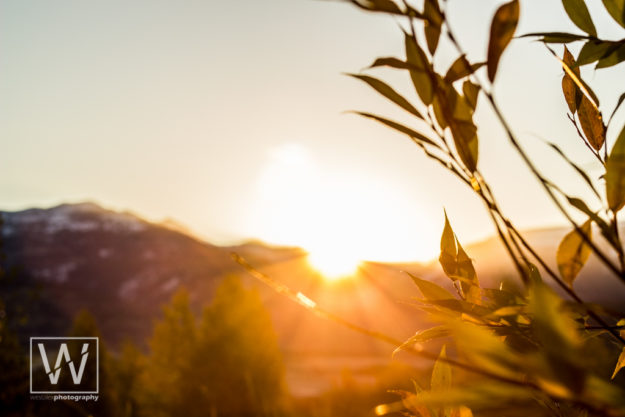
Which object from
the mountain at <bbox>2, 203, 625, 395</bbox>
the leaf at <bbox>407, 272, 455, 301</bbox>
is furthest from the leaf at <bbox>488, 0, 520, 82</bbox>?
the mountain at <bbox>2, 203, 625, 395</bbox>

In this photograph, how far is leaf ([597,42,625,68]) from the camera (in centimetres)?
56

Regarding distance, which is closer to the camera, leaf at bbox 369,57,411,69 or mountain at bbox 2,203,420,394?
leaf at bbox 369,57,411,69

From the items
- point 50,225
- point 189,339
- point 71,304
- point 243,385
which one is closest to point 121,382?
point 189,339

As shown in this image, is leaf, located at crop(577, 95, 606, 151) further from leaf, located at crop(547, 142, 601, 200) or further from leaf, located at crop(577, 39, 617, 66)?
leaf, located at crop(547, 142, 601, 200)

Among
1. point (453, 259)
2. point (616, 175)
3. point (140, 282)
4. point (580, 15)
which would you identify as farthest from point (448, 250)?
point (140, 282)

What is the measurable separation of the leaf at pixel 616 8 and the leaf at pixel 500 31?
0.21m

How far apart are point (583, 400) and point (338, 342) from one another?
42.2 meters

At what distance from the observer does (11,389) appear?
5332 mm

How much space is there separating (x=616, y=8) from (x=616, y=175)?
0.24 m

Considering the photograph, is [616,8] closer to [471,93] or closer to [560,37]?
[560,37]

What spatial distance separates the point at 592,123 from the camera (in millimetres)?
584

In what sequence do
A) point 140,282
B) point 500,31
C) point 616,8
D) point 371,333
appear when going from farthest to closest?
point 140,282, point 616,8, point 500,31, point 371,333

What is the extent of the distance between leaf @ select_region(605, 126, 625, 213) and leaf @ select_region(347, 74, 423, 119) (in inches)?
7.5

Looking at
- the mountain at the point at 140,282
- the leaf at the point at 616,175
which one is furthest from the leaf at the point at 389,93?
the mountain at the point at 140,282
